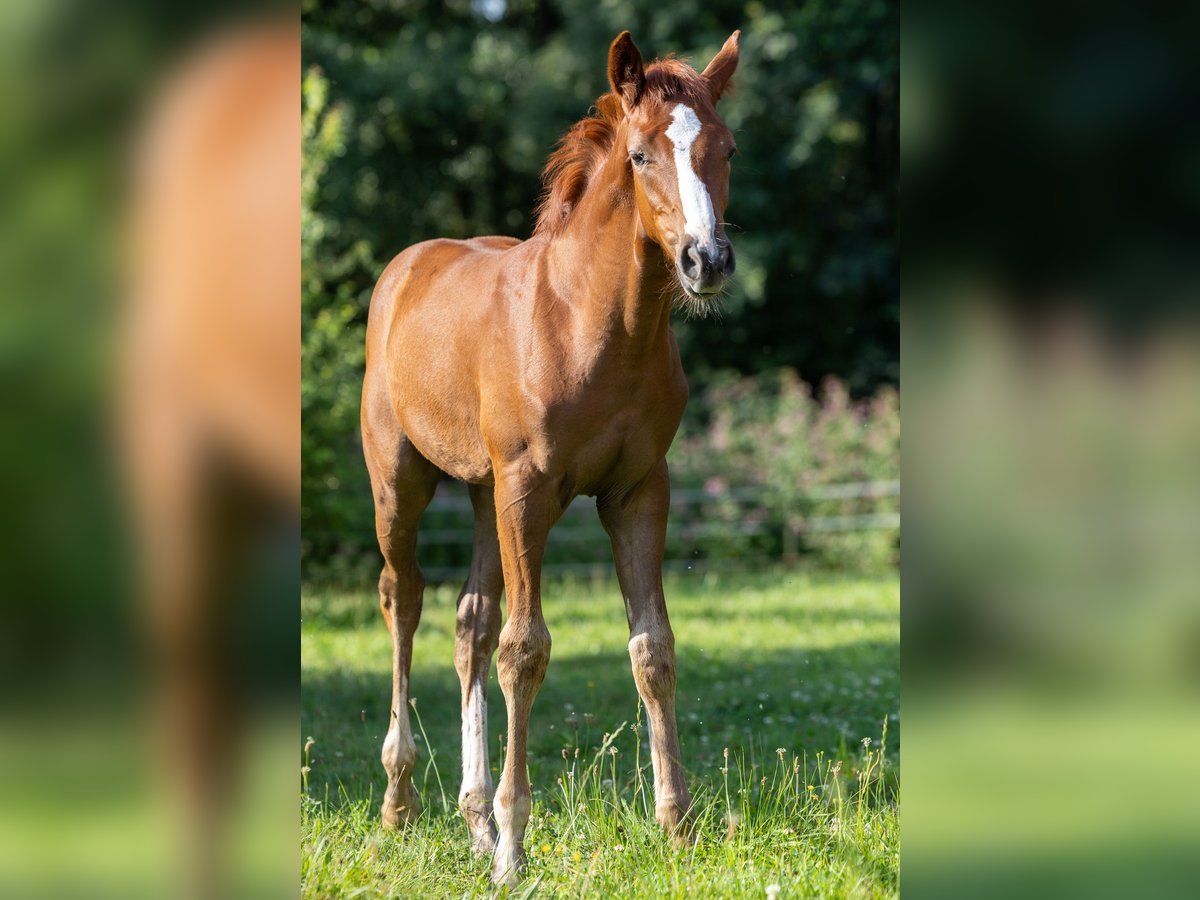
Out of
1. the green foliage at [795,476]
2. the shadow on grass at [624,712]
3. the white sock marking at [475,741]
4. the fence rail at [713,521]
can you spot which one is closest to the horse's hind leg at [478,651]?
the white sock marking at [475,741]

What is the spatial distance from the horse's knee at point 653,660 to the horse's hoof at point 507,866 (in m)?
0.70

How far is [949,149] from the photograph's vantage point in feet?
6.04

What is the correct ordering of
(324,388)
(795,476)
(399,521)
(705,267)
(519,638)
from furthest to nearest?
(795,476), (324,388), (399,521), (519,638), (705,267)

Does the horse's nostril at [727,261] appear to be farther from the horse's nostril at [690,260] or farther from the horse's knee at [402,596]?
the horse's knee at [402,596]

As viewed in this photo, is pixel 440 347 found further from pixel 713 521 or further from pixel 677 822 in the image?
pixel 713 521

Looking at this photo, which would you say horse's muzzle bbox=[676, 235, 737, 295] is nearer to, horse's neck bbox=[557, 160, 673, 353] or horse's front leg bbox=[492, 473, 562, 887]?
horse's neck bbox=[557, 160, 673, 353]

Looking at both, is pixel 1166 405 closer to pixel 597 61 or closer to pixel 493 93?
pixel 597 61

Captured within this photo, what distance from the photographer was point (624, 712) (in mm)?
6629

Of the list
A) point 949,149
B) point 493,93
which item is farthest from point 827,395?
point 949,149

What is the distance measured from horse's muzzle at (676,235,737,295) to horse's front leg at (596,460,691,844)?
1014mm

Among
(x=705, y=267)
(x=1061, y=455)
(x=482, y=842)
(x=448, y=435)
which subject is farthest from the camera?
(x=448, y=435)

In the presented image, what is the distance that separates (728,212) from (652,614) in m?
13.5

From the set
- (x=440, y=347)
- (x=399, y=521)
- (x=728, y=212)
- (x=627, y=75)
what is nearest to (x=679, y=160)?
(x=627, y=75)

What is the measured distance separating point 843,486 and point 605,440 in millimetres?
11702
